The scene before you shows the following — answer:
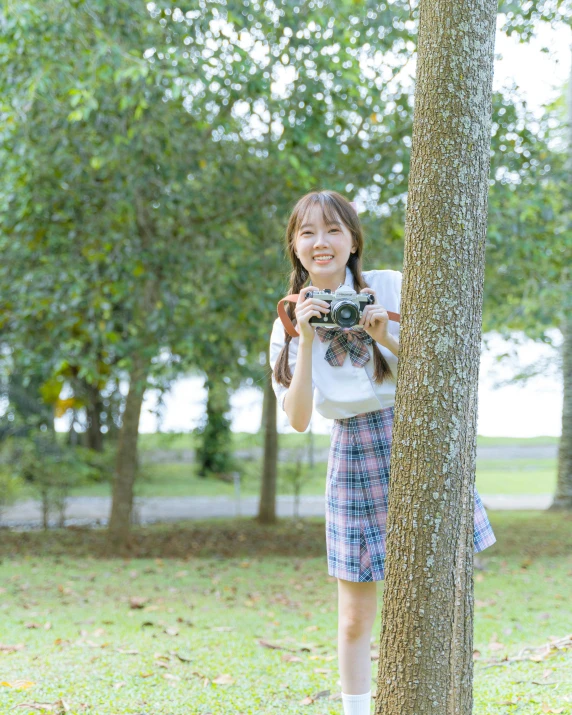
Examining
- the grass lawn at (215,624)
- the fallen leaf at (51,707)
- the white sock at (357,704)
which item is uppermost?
the white sock at (357,704)

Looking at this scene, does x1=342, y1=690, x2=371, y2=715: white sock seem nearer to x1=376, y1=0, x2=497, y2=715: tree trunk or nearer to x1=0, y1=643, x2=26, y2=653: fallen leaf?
x1=376, y1=0, x2=497, y2=715: tree trunk

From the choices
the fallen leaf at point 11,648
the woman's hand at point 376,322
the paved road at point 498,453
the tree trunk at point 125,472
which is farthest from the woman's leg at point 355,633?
the paved road at point 498,453

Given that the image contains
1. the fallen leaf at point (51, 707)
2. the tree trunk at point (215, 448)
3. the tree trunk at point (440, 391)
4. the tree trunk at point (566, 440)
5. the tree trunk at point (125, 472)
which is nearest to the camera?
the tree trunk at point (440, 391)

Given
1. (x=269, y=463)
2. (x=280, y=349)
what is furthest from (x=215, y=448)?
(x=280, y=349)

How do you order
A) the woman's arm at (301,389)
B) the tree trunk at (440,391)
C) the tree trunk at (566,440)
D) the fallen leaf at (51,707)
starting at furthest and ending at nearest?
1. the tree trunk at (566,440)
2. the fallen leaf at (51,707)
3. the woman's arm at (301,389)
4. the tree trunk at (440,391)

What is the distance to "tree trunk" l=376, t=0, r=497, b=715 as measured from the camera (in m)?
2.13

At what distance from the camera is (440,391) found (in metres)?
2.14

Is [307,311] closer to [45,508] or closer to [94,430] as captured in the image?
[45,508]

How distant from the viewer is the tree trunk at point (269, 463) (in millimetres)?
10367

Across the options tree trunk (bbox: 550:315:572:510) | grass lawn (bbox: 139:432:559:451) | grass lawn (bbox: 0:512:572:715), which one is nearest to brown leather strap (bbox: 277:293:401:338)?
grass lawn (bbox: 0:512:572:715)

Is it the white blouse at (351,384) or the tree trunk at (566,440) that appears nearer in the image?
the white blouse at (351,384)

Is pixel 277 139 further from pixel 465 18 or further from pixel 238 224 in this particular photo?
pixel 465 18

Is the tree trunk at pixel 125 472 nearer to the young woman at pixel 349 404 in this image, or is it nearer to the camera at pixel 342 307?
the young woman at pixel 349 404

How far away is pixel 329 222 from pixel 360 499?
0.91m
